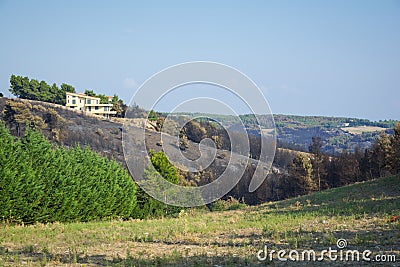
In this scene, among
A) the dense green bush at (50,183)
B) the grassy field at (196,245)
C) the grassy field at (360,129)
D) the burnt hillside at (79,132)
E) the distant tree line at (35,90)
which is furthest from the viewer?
the distant tree line at (35,90)

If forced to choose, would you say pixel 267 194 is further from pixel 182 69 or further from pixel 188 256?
pixel 188 256

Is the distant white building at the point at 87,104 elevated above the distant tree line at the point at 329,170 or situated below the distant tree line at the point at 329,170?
above

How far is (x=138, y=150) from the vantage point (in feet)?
96.0

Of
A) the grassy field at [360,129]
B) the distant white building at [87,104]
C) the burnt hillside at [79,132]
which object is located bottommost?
the burnt hillside at [79,132]

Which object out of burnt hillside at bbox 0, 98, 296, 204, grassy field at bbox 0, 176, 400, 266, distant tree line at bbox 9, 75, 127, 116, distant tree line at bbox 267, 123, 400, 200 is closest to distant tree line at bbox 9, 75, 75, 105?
distant tree line at bbox 9, 75, 127, 116

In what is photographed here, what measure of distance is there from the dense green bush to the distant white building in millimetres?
51305

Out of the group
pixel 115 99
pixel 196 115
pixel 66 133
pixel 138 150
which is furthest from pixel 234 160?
pixel 115 99

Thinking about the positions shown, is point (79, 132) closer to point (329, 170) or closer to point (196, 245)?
point (329, 170)

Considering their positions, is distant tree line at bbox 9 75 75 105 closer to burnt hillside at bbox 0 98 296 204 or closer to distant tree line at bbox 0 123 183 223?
burnt hillside at bbox 0 98 296 204

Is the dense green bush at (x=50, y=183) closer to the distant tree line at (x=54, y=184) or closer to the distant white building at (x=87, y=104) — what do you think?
the distant tree line at (x=54, y=184)

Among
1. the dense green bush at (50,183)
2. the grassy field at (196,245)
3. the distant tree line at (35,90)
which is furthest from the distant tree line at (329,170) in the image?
the distant tree line at (35,90)

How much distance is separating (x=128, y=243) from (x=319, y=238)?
454 cm

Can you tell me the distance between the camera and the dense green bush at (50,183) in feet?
54.9

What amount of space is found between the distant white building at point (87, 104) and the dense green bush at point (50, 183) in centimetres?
5131
